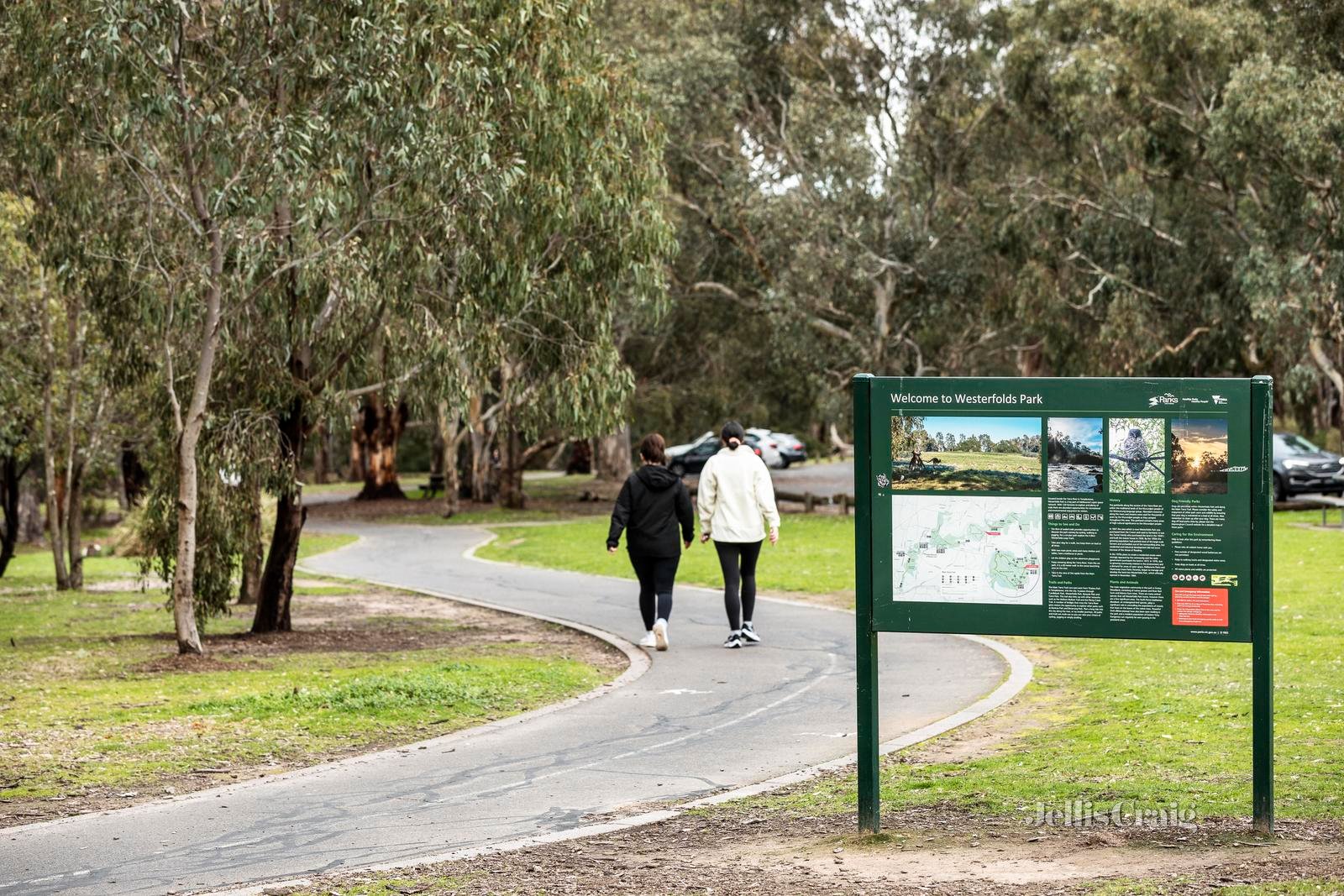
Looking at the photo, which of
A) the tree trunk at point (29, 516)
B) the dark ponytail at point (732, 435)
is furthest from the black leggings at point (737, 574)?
the tree trunk at point (29, 516)

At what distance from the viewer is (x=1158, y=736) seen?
8.93m

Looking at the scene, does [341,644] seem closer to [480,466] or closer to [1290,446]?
[1290,446]

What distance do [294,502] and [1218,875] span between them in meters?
11.5

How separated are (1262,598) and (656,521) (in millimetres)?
7611

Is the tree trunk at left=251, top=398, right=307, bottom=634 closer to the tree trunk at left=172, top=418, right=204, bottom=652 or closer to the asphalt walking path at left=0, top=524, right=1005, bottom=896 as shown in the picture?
the tree trunk at left=172, top=418, right=204, bottom=652

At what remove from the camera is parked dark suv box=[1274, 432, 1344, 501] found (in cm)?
3053

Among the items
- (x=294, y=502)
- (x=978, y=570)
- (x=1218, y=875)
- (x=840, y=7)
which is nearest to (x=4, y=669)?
(x=294, y=502)

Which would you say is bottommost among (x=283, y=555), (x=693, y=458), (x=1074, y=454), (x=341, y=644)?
(x=341, y=644)

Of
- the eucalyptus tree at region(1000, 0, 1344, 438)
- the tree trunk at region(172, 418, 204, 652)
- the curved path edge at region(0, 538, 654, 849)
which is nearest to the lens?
the curved path edge at region(0, 538, 654, 849)

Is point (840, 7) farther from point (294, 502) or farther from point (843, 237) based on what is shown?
point (294, 502)

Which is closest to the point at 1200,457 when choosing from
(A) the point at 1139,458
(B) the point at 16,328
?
(A) the point at 1139,458

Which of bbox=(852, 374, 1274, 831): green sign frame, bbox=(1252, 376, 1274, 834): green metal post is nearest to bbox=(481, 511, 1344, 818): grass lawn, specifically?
bbox=(1252, 376, 1274, 834): green metal post

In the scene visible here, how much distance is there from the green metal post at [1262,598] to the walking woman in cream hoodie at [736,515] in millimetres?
7321

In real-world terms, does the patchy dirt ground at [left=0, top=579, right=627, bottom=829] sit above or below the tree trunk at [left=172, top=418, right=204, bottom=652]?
below
